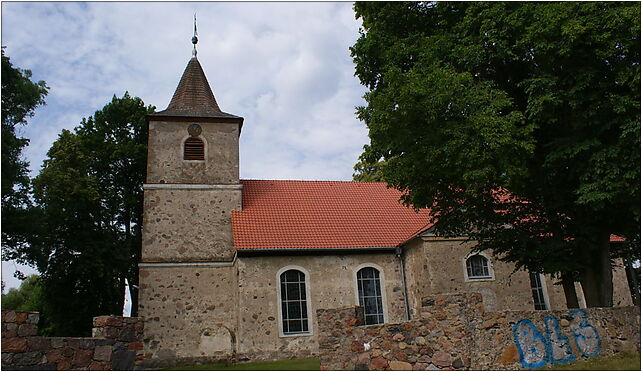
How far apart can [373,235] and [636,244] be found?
8.75 m

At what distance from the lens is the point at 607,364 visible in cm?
920

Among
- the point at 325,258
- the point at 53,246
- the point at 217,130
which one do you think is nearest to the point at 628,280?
the point at 325,258

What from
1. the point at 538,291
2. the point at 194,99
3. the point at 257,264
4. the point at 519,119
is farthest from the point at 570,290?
the point at 194,99

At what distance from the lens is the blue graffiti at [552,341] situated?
930 centimetres

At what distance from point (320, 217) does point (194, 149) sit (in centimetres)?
571

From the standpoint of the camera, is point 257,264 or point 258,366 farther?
point 257,264

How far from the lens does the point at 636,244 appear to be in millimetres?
12906

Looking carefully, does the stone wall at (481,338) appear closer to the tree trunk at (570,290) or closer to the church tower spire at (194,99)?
the tree trunk at (570,290)

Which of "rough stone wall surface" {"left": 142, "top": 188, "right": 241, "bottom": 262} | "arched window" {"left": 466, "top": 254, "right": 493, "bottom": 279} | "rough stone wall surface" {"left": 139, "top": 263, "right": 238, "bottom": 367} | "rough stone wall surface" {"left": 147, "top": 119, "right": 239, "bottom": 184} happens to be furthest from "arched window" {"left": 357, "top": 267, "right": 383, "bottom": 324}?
"rough stone wall surface" {"left": 147, "top": 119, "right": 239, "bottom": 184}

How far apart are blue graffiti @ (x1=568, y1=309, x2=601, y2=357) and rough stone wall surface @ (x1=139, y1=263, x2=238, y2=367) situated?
1130 centimetres

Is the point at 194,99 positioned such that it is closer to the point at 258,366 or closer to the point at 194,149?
the point at 194,149

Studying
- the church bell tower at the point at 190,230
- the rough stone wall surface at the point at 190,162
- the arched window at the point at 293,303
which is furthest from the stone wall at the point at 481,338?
the rough stone wall surface at the point at 190,162

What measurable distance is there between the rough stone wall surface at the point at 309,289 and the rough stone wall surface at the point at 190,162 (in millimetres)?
4259

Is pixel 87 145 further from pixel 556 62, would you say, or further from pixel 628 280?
pixel 628 280
